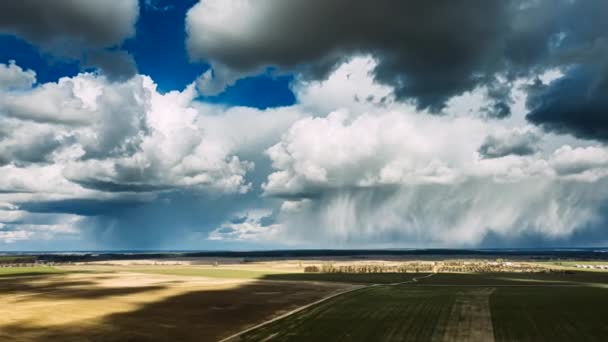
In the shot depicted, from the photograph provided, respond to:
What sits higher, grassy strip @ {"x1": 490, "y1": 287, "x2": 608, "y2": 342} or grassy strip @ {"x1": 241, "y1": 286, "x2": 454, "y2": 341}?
grassy strip @ {"x1": 241, "y1": 286, "x2": 454, "y2": 341}

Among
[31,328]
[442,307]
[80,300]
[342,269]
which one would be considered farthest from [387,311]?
[342,269]

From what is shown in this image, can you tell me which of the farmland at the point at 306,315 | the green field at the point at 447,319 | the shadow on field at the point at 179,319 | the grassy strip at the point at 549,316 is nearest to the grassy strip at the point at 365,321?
the green field at the point at 447,319

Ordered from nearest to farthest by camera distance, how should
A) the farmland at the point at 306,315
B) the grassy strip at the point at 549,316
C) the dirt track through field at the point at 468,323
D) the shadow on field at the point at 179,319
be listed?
1. the dirt track through field at the point at 468,323
2. the grassy strip at the point at 549,316
3. the farmland at the point at 306,315
4. the shadow on field at the point at 179,319

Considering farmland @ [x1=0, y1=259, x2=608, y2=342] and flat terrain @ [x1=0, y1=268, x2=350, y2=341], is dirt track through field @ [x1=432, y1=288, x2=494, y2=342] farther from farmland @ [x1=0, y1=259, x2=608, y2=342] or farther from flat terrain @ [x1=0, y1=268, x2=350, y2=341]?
flat terrain @ [x1=0, y1=268, x2=350, y2=341]

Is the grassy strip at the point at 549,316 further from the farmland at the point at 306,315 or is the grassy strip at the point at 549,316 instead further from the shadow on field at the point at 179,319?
the shadow on field at the point at 179,319

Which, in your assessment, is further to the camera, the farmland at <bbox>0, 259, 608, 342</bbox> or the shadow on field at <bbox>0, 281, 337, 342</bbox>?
the shadow on field at <bbox>0, 281, 337, 342</bbox>

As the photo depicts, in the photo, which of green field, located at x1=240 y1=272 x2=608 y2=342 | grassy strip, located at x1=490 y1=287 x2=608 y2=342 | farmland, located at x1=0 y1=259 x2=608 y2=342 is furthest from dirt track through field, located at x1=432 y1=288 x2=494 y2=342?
grassy strip, located at x1=490 y1=287 x2=608 y2=342

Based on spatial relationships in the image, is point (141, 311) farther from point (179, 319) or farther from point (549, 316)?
point (549, 316)
